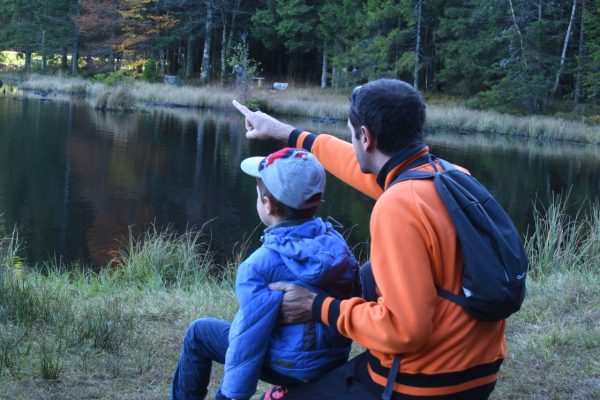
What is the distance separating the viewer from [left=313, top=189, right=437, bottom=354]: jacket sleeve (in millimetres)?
1823

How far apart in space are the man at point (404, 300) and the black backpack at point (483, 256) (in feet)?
0.09

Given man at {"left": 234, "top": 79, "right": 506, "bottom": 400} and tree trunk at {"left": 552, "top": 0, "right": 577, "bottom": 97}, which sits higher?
tree trunk at {"left": 552, "top": 0, "right": 577, "bottom": 97}

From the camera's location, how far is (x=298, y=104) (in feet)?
95.1

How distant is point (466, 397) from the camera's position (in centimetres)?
194

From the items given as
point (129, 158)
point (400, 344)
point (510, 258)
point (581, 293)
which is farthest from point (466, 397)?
point (129, 158)

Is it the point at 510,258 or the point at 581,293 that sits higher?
the point at 510,258

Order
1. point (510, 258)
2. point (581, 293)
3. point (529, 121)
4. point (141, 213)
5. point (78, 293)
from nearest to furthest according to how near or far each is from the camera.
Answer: point (510, 258) → point (581, 293) → point (78, 293) → point (141, 213) → point (529, 121)

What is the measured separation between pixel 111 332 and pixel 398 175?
7.10 ft

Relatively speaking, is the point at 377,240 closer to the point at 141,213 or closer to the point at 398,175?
the point at 398,175

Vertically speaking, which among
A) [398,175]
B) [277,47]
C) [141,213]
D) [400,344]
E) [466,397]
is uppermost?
[277,47]

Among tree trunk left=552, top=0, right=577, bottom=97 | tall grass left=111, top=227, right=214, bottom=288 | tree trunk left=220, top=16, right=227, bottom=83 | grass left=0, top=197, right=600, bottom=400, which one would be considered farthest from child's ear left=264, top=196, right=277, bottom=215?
tree trunk left=220, top=16, right=227, bottom=83

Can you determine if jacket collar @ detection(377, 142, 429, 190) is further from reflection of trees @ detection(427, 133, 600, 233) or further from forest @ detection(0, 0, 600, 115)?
forest @ detection(0, 0, 600, 115)

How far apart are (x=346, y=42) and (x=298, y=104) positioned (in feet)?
28.2

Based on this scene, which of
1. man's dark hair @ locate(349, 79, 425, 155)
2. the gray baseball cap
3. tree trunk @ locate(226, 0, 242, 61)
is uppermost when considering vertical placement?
tree trunk @ locate(226, 0, 242, 61)
